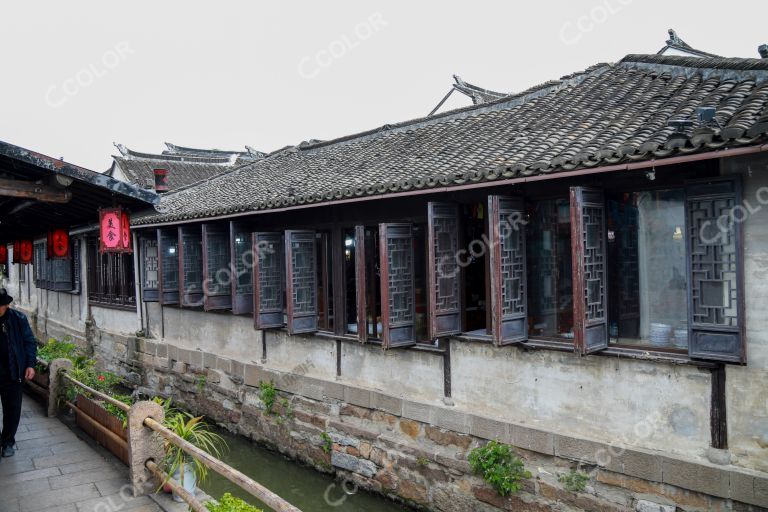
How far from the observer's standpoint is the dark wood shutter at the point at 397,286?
7.70 metres

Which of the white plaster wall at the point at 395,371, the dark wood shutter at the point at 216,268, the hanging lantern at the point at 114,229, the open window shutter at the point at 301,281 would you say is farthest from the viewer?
the dark wood shutter at the point at 216,268

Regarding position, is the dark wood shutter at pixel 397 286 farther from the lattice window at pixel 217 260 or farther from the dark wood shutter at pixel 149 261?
the dark wood shutter at pixel 149 261

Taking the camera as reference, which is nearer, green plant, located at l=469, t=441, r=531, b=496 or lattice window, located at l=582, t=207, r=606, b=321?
lattice window, located at l=582, t=207, r=606, b=321

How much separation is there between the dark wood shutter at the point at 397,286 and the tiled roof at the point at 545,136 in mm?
652

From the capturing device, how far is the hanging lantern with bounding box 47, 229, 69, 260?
10.2 m

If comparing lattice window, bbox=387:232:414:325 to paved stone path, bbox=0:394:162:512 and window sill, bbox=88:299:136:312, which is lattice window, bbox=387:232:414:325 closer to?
paved stone path, bbox=0:394:162:512

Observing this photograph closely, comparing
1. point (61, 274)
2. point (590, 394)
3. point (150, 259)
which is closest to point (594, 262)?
point (590, 394)

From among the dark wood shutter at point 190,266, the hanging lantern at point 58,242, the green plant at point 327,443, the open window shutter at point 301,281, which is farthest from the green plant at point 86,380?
the green plant at point 327,443

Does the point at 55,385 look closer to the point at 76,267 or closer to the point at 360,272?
the point at 360,272

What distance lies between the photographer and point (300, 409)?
32.6 ft

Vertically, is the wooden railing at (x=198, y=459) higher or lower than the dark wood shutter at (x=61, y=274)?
lower

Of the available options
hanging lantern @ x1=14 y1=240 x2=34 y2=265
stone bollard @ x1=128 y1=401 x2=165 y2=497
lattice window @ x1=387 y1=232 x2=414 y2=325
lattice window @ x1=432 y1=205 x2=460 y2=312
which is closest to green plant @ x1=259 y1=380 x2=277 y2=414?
lattice window @ x1=387 y1=232 x2=414 y2=325

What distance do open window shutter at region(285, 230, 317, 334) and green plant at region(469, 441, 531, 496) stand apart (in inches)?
138

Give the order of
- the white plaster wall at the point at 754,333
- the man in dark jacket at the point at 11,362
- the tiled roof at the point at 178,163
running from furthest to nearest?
the tiled roof at the point at 178,163 < the man in dark jacket at the point at 11,362 < the white plaster wall at the point at 754,333
